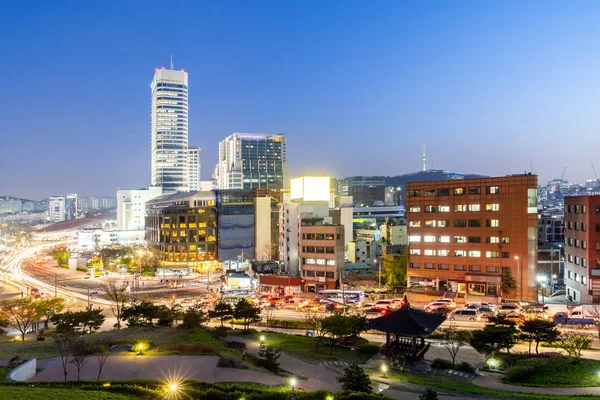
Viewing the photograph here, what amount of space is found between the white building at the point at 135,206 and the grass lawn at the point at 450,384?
459 feet

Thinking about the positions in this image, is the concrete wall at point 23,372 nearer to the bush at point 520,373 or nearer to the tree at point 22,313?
the tree at point 22,313

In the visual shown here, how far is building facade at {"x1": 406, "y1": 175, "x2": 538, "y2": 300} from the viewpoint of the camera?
169 feet

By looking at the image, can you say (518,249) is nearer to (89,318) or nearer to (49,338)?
(89,318)

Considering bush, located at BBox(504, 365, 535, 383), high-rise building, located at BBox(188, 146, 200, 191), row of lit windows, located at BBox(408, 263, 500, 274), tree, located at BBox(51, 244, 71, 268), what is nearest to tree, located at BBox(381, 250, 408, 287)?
row of lit windows, located at BBox(408, 263, 500, 274)

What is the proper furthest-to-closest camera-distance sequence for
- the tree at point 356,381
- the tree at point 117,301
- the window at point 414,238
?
the window at point 414,238
the tree at point 117,301
the tree at point 356,381

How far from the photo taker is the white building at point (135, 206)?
6097 inches

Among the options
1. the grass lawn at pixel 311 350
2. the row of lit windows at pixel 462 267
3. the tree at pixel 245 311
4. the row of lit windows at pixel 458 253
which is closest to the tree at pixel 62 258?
the tree at pixel 245 311

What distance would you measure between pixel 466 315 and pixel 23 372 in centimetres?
3525

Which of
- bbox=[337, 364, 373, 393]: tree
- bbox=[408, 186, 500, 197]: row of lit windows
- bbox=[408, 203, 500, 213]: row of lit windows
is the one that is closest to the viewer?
bbox=[337, 364, 373, 393]: tree

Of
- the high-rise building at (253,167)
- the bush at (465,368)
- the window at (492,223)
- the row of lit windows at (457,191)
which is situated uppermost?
the high-rise building at (253,167)

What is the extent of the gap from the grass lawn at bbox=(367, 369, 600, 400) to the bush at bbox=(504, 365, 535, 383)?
2.37 meters

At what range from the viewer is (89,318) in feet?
120

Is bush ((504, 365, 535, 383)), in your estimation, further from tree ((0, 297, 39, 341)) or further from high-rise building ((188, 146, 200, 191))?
high-rise building ((188, 146, 200, 191))

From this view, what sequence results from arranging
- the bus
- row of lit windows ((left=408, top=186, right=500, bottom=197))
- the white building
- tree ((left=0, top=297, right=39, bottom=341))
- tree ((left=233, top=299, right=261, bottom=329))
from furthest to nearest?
the white building
row of lit windows ((left=408, top=186, right=500, bottom=197))
the bus
tree ((left=0, top=297, right=39, bottom=341))
tree ((left=233, top=299, right=261, bottom=329))
